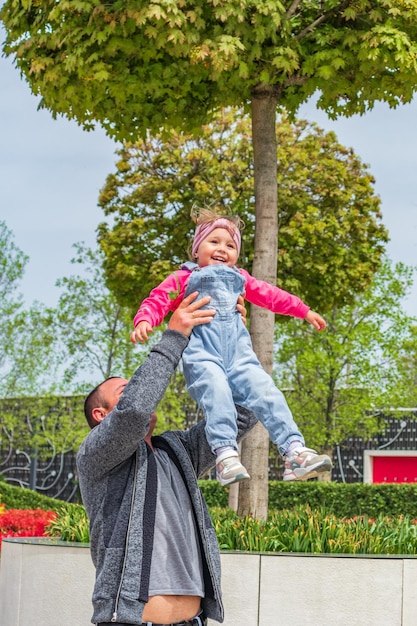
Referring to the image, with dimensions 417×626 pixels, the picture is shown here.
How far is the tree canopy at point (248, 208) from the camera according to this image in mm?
14773

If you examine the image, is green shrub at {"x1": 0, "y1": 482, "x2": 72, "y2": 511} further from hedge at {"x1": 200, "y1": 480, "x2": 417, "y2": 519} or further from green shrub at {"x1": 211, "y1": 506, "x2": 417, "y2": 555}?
green shrub at {"x1": 211, "y1": 506, "x2": 417, "y2": 555}

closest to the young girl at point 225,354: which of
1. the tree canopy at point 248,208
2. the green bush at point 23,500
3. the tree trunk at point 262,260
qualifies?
the tree trunk at point 262,260

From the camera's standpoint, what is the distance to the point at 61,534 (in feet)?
24.7

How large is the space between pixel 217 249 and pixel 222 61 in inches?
163

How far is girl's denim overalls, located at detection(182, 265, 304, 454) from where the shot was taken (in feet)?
11.7

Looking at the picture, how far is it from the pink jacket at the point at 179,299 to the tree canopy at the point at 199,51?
12.8 ft

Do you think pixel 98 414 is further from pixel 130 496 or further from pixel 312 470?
pixel 312 470

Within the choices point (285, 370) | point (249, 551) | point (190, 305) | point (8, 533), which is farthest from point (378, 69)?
point (285, 370)

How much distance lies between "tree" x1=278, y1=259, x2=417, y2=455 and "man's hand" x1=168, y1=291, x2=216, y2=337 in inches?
812

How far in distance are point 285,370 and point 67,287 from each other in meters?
6.97

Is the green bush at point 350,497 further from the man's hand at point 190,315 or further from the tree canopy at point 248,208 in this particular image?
the man's hand at point 190,315

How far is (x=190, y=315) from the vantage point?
370 cm

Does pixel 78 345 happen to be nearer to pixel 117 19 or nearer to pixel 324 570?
pixel 117 19

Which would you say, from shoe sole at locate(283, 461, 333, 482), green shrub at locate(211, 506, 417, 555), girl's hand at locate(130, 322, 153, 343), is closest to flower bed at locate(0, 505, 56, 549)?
green shrub at locate(211, 506, 417, 555)
